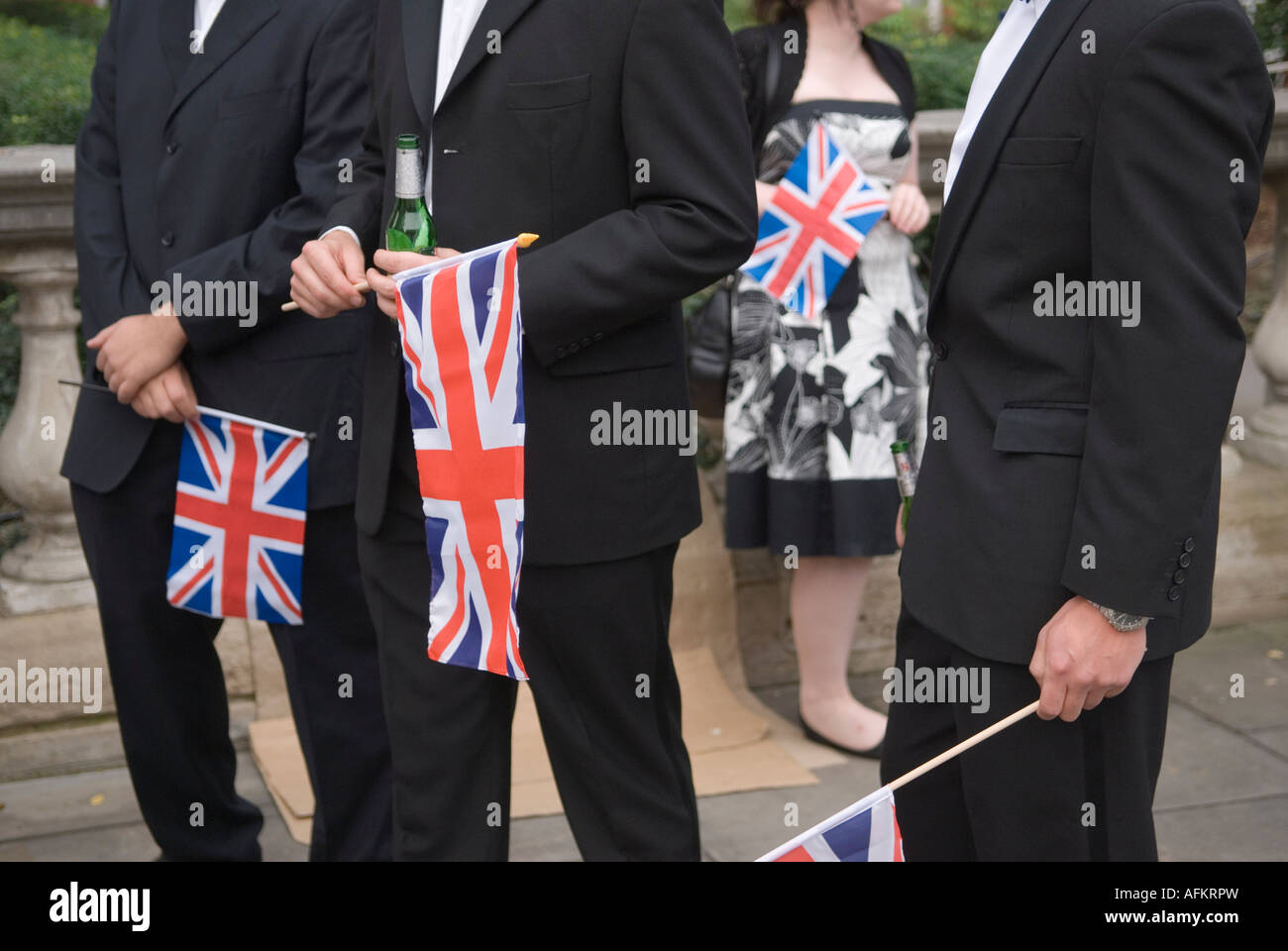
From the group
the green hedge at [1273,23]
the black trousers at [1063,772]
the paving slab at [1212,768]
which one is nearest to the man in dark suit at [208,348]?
the black trousers at [1063,772]

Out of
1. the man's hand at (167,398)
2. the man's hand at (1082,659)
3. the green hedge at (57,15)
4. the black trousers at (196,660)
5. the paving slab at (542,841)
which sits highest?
the green hedge at (57,15)

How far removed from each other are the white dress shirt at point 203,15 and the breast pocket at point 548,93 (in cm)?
106

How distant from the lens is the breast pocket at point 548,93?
2.77m

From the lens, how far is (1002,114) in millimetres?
2391

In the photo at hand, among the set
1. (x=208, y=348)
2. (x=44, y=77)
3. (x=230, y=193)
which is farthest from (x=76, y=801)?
(x=44, y=77)

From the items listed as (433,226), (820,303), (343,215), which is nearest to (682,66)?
(433,226)

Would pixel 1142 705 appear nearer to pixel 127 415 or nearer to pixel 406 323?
pixel 406 323

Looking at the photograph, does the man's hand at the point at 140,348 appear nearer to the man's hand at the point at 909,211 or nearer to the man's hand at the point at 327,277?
the man's hand at the point at 327,277

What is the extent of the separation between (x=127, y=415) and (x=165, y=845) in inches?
40.7

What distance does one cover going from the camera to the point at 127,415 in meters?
3.58

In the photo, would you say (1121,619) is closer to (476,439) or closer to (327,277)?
(476,439)

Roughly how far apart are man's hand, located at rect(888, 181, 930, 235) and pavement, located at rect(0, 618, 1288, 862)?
5.03 ft

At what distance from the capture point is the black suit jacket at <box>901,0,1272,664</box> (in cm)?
220

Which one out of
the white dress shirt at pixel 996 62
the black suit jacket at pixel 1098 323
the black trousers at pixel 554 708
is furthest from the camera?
the black trousers at pixel 554 708
